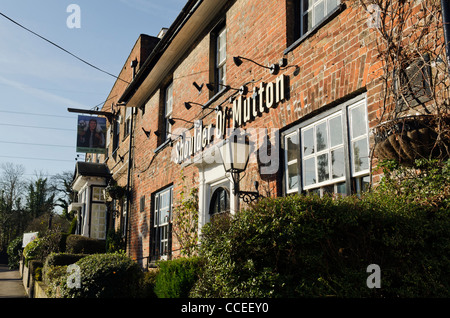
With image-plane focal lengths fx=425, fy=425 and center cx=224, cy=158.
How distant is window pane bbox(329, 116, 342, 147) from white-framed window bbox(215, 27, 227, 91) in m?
3.76

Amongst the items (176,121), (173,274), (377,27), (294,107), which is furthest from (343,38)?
(176,121)

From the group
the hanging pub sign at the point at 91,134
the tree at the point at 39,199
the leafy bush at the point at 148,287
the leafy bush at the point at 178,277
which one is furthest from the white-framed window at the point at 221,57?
the tree at the point at 39,199

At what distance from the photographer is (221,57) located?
8.98m

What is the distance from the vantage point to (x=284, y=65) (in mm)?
6324

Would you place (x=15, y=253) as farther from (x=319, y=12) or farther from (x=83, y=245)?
(x=319, y=12)

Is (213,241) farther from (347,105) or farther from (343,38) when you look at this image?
(343,38)

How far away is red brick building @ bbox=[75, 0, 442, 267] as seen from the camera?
5.05 metres

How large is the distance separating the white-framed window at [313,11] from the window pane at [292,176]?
6.50ft

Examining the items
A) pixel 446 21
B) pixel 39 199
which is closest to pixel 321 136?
pixel 446 21

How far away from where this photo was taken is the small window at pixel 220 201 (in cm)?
803

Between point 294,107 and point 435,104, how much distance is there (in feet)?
7.42

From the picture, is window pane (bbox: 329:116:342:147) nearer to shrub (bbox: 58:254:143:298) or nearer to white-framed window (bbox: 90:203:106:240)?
shrub (bbox: 58:254:143:298)

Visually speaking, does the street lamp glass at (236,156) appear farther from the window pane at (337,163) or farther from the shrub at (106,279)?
the shrub at (106,279)

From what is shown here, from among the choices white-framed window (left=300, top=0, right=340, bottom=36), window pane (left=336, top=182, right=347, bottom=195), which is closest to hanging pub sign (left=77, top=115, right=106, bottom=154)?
white-framed window (left=300, top=0, right=340, bottom=36)
